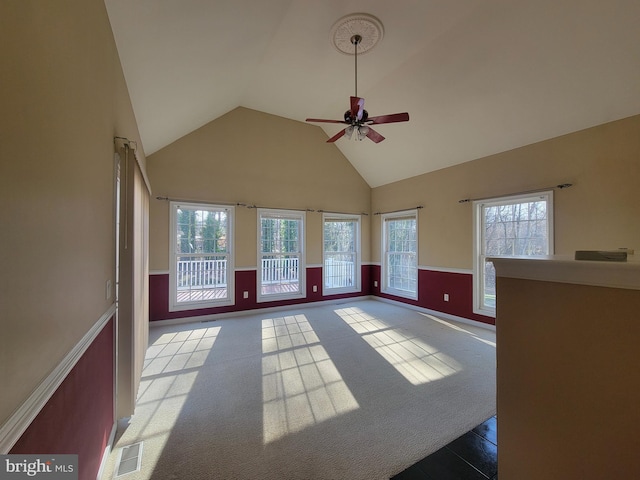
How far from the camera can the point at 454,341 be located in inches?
139

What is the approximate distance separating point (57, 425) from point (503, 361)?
1.83 meters

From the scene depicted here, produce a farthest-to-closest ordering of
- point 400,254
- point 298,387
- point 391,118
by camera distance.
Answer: point 400,254
point 391,118
point 298,387

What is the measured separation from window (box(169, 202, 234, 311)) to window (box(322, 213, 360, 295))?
198 cm

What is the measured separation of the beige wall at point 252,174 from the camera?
4.21m

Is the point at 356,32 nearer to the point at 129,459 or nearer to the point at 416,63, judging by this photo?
the point at 416,63

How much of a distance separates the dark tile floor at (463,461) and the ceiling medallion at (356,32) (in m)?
3.44

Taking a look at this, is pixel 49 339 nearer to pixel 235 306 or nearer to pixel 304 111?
pixel 235 306

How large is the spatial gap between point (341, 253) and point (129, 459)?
4.73m

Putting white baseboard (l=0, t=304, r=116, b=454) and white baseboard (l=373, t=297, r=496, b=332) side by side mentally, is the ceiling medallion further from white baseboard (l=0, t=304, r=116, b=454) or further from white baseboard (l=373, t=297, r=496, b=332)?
white baseboard (l=373, t=297, r=496, b=332)

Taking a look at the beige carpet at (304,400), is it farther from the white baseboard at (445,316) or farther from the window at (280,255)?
the window at (280,255)

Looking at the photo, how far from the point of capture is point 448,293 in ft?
15.1

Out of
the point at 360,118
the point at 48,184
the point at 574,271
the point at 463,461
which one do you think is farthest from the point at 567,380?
the point at 360,118

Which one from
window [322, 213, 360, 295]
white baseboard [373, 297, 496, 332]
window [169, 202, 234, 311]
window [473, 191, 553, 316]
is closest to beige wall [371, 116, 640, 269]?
window [473, 191, 553, 316]

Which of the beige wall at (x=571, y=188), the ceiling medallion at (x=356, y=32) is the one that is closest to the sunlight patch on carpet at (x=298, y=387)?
the beige wall at (x=571, y=188)
